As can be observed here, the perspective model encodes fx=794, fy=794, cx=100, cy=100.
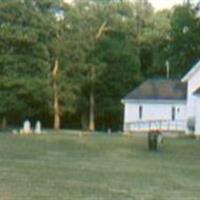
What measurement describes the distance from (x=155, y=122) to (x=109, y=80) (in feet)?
37.9

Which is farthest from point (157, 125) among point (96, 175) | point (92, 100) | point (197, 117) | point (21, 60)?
point (96, 175)

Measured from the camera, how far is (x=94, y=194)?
15953mm

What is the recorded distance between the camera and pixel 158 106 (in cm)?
6831

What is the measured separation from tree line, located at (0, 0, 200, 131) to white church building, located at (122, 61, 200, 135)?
353 cm

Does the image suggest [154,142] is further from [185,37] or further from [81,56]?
[81,56]

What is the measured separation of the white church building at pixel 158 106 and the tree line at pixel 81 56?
353 cm

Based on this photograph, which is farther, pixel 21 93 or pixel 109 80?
pixel 109 80

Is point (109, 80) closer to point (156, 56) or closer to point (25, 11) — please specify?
point (156, 56)

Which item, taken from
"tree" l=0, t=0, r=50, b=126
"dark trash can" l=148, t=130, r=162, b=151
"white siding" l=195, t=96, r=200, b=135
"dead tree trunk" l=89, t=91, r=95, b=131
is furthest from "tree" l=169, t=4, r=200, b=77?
"dark trash can" l=148, t=130, r=162, b=151

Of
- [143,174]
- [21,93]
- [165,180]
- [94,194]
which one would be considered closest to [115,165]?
[143,174]

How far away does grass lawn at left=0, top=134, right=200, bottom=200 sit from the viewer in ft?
52.5

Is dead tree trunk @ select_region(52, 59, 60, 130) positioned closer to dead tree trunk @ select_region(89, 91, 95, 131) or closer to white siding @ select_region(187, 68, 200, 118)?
dead tree trunk @ select_region(89, 91, 95, 131)

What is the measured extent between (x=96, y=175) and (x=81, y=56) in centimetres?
5510

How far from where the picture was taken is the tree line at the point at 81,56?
7156cm
